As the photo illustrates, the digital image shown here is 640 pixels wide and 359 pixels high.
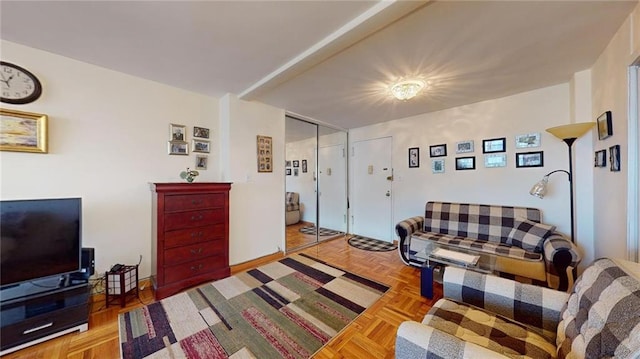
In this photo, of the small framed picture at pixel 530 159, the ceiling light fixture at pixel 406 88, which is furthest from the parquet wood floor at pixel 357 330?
the ceiling light fixture at pixel 406 88

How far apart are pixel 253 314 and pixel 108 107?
7.92 ft

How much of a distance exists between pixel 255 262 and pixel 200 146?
1.68 metres

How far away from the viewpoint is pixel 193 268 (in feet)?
7.79

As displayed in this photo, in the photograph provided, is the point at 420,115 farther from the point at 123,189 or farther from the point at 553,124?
the point at 123,189

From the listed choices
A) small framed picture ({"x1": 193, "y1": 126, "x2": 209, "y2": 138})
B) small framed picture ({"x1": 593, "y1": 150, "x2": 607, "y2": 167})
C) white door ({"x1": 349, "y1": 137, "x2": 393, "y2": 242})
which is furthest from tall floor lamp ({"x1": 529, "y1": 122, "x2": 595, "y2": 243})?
small framed picture ({"x1": 193, "y1": 126, "x2": 209, "y2": 138})

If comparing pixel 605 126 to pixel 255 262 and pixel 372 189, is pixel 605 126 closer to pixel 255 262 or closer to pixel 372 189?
pixel 372 189

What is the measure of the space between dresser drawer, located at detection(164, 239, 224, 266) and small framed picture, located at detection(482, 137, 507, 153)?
3.60 meters

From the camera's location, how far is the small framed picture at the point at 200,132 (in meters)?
2.79

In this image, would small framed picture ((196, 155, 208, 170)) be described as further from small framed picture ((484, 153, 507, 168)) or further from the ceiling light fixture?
small framed picture ((484, 153, 507, 168))

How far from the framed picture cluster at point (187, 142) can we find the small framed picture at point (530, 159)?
3954 mm

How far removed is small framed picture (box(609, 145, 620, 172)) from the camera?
1.72 metres

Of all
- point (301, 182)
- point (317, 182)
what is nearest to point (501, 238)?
point (317, 182)

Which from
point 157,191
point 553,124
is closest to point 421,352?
point 157,191

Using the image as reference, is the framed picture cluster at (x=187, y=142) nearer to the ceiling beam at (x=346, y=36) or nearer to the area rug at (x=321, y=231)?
the ceiling beam at (x=346, y=36)
